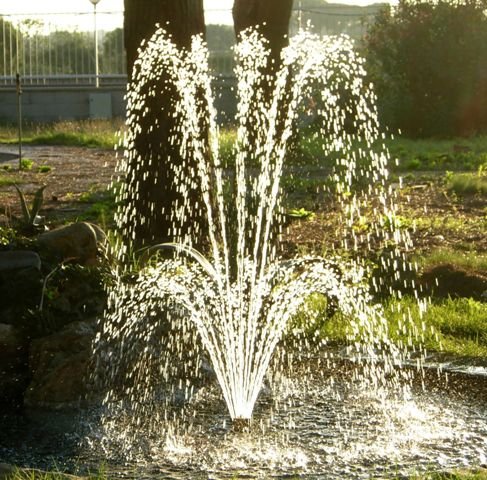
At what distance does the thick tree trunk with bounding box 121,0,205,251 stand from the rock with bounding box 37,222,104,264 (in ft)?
6.49

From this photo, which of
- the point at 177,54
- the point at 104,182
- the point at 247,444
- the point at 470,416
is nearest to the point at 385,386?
the point at 470,416

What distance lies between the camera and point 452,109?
890 inches

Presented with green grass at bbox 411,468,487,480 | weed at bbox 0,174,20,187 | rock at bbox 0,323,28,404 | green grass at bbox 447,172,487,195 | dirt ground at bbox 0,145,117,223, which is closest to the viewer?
green grass at bbox 411,468,487,480

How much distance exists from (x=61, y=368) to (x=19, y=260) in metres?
1.02

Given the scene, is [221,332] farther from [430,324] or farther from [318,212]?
[318,212]

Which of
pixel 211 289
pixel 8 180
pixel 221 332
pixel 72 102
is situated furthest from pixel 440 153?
pixel 221 332

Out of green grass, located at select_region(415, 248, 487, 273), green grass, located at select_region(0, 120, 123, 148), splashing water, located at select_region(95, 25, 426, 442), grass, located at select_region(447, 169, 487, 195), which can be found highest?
splashing water, located at select_region(95, 25, 426, 442)

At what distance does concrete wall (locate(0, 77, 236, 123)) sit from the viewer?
2644cm

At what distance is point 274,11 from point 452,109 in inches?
323

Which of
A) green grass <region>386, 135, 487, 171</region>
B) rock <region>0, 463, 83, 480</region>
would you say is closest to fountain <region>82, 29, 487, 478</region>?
rock <region>0, 463, 83, 480</region>

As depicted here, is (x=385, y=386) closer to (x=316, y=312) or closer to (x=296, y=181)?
(x=316, y=312)

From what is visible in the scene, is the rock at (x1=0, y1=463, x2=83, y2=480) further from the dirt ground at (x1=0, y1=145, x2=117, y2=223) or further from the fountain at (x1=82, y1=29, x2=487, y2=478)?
the dirt ground at (x1=0, y1=145, x2=117, y2=223)

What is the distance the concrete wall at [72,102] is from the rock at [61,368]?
68.3ft

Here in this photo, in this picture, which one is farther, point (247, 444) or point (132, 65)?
point (132, 65)
